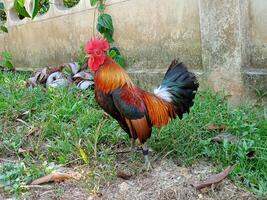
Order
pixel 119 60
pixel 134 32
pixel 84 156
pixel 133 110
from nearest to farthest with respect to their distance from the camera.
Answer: pixel 133 110 → pixel 84 156 → pixel 134 32 → pixel 119 60

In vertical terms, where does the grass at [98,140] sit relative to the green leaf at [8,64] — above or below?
below

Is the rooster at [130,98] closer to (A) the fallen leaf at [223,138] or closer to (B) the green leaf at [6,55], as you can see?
(A) the fallen leaf at [223,138]

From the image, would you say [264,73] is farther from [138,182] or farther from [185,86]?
[138,182]

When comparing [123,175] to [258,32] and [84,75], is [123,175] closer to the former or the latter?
[258,32]

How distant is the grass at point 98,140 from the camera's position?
3.05 m

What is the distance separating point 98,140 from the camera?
3645 millimetres

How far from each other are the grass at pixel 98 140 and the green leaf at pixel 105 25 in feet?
3.58

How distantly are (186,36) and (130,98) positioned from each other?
1816 millimetres

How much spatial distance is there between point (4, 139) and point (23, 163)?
67 cm

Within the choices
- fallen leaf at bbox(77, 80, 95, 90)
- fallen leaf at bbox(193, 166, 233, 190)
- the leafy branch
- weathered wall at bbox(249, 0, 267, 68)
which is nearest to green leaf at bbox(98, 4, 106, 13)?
the leafy branch

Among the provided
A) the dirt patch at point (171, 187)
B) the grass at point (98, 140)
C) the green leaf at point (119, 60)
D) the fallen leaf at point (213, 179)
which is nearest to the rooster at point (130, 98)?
the dirt patch at point (171, 187)

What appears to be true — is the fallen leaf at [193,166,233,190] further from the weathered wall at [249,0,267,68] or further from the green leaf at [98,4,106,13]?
the green leaf at [98,4,106,13]

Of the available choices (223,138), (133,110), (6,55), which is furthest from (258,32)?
(6,55)

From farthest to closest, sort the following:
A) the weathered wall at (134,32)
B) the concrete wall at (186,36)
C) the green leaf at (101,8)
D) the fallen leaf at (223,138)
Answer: the green leaf at (101,8)
the weathered wall at (134,32)
the concrete wall at (186,36)
the fallen leaf at (223,138)
